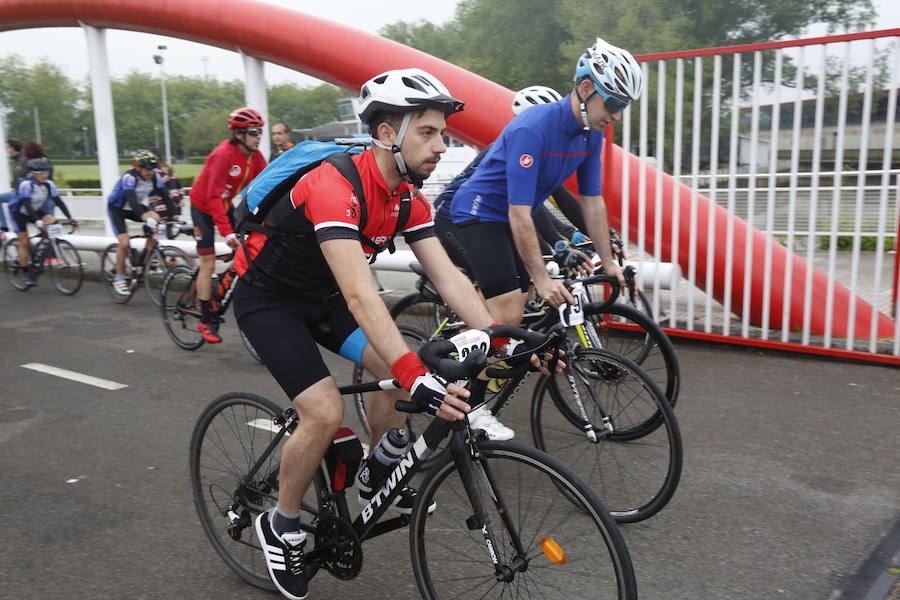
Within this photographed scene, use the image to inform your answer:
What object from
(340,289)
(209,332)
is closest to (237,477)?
(340,289)

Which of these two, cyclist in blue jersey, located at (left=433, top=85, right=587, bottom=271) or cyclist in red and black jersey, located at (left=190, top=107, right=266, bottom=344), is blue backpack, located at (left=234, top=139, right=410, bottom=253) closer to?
cyclist in blue jersey, located at (left=433, top=85, right=587, bottom=271)

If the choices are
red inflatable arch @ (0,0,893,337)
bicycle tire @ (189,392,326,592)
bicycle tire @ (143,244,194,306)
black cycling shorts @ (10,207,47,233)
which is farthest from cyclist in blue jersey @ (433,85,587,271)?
black cycling shorts @ (10,207,47,233)

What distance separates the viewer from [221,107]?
99250 mm

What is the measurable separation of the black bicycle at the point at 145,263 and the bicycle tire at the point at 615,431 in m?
6.24

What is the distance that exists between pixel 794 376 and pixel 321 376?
4.42 metres

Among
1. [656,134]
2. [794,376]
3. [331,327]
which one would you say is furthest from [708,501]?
[656,134]

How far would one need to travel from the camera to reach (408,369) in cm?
247

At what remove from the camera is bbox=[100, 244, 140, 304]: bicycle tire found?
10.2 metres

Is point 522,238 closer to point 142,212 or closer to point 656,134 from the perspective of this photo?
point 656,134

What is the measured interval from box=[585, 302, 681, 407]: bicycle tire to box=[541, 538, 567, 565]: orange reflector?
6.64ft

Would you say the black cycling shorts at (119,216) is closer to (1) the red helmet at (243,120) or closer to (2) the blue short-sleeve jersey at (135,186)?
(2) the blue short-sleeve jersey at (135,186)

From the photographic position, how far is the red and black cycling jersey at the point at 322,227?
8.80 feet

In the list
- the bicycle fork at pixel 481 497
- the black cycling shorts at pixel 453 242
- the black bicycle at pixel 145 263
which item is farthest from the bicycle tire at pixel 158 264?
the bicycle fork at pixel 481 497

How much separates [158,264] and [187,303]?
2508mm
